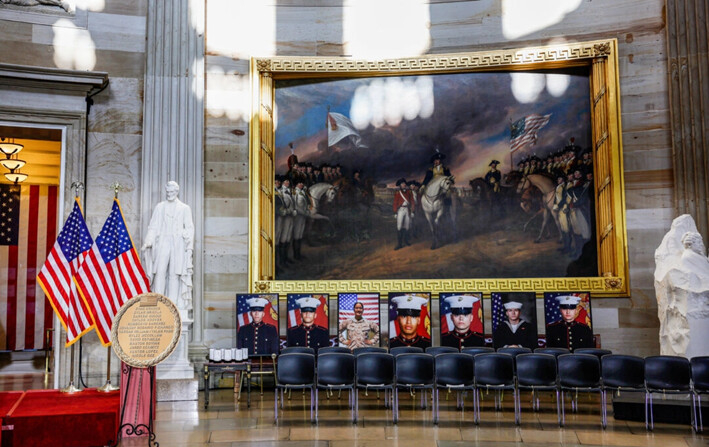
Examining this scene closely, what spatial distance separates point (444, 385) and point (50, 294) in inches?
229

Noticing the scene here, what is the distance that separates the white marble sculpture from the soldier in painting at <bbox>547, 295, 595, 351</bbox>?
4.31 ft

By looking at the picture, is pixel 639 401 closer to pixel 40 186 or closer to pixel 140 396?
pixel 140 396

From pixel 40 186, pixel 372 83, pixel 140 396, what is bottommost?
pixel 140 396

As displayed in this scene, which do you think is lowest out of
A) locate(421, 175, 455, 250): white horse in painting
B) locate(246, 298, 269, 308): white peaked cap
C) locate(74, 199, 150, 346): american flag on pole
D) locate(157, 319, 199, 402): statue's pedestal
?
locate(157, 319, 199, 402): statue's pedestal

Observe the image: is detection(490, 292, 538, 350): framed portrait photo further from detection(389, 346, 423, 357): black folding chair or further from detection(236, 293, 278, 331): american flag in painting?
detection(236, 293, 278, 331): american flag in painting

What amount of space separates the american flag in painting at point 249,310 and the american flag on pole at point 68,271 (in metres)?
2.66

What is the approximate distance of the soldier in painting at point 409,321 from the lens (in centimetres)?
1255

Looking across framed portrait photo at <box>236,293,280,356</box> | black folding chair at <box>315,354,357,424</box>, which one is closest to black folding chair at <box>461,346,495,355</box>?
black folding chair at <box>315,354,357,424</box>

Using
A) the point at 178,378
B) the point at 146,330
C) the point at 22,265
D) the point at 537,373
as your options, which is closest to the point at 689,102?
the point at 537,373

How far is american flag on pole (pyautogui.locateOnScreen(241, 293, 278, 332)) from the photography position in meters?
12.5

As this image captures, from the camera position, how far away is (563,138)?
44.7ft

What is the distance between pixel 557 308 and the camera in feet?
40.8

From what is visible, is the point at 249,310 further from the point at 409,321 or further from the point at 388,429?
the point at 388,429

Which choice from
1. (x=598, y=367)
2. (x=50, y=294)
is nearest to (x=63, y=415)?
(x=50, y=294)
